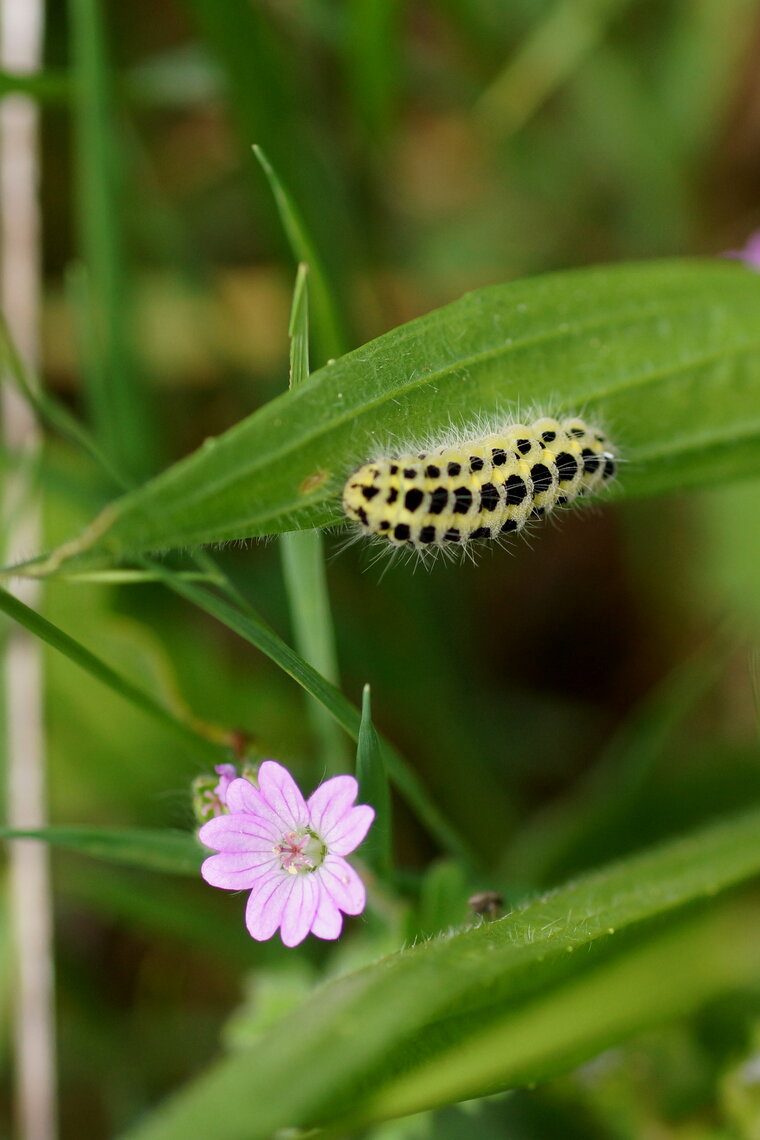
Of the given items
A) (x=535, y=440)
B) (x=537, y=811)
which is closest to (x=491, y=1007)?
(x=535, y=440)

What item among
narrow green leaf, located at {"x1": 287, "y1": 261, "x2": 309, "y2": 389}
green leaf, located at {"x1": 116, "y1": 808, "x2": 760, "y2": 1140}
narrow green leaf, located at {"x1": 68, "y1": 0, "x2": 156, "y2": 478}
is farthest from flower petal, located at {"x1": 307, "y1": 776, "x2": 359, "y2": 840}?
narrow green leaf, located at {"x1": 68, "y1": 0, "x2": 156, "y2": 478}

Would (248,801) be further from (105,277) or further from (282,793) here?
(105,277)

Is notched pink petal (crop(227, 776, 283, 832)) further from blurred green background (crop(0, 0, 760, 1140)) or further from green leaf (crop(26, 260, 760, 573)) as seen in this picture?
blurred green background (crop(0, 0, 760, 1140))

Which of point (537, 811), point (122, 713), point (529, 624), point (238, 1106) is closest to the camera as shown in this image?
point (238, 1106)

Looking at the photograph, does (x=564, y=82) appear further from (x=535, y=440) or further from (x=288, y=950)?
(x=288, y=950)

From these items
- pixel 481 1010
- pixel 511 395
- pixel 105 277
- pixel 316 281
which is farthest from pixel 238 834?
pixel 105 277

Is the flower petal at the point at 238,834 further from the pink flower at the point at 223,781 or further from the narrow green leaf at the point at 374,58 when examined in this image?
the narrow green leaf at the point at 374,58
